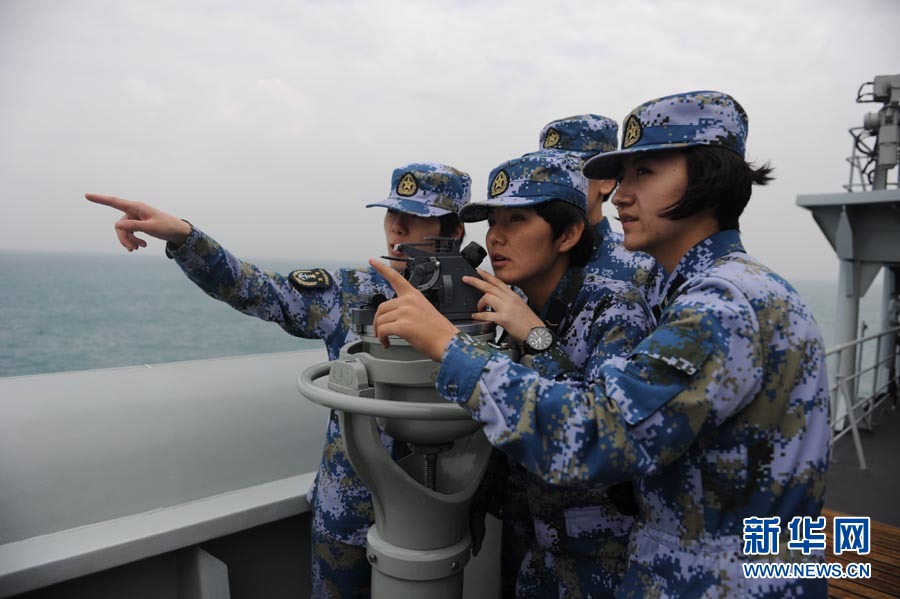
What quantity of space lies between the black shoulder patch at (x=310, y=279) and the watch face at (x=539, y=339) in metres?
0.98

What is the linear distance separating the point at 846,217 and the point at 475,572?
257 inches

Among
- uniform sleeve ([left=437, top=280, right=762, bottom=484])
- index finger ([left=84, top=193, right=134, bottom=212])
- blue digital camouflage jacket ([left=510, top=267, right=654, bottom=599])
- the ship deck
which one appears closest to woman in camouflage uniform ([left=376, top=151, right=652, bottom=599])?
blue digital camouflage jacket ([left=510, top=267, right=654, bottom=599])

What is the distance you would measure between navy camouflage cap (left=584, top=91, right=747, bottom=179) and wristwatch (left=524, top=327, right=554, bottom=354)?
14.8 inches

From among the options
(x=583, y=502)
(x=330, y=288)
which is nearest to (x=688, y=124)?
(x=583, y=502)

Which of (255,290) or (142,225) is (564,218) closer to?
(255,290)

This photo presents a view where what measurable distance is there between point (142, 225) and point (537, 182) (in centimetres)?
114

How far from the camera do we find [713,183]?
3.64ft

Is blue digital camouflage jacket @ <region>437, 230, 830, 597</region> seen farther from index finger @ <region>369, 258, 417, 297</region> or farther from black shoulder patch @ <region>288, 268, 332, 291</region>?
black shoulder patch @ <region>288, 268, 332, 291</region>

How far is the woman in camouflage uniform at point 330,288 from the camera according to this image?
1828 mm

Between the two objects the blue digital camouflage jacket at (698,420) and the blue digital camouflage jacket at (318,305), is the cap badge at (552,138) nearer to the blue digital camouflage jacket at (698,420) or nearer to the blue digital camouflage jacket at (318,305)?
the blue digital camouflage jacket at (318,305)

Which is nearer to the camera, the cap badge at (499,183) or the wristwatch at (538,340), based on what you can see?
the wristwatch at (538,340)

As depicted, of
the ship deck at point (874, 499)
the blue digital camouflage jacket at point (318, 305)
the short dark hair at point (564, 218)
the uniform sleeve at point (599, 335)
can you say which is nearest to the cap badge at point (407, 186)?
the blue digital camouflage jacket at point (318, 305)

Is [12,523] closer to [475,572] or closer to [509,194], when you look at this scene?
[475,572]

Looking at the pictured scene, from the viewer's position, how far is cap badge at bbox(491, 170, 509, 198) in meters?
1.52
